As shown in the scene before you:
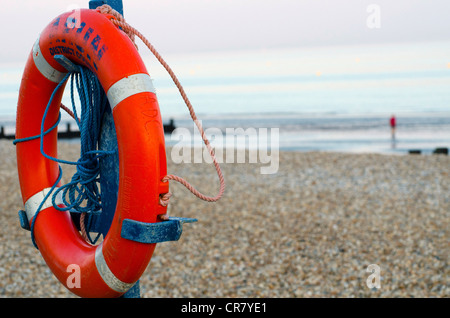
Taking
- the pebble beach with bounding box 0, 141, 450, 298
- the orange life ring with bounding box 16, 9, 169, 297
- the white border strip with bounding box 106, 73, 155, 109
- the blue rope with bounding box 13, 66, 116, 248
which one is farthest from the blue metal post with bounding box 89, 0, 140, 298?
the pebble beach with bounding box 0, 141, 450, 298

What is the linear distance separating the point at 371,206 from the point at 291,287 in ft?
10.4

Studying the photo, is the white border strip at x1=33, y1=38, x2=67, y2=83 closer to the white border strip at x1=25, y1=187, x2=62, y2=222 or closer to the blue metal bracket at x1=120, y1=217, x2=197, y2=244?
the white border strip at x1=25, y1=187, x2=62, y2=222

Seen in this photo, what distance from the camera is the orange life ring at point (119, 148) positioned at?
2229 mm

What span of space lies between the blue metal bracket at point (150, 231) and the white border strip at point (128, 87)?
55 cm

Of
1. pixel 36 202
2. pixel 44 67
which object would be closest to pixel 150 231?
pixel 36 202

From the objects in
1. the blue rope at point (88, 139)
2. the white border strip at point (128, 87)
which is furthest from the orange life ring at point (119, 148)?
the blue rope at point (88, 139)

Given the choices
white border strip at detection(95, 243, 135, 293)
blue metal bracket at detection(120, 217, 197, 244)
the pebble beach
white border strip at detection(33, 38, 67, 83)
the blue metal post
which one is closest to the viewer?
blue metal bracket at detection(120, 217, 197, 244)

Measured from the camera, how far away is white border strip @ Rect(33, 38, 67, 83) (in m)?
2.68

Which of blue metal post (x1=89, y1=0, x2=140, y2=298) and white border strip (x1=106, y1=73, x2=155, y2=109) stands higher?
white border strip (x1=106, y1=73, x2=155, y2=109)

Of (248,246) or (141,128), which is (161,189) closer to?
(141,128)

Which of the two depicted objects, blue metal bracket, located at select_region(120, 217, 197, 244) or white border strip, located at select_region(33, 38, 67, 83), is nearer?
blue metal bracket, located at select_region(120, 217, 197, 244)

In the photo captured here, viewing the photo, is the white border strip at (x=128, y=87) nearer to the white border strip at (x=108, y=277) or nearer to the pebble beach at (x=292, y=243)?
the white border strip at (x=108, y=277)

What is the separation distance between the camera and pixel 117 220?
7.57ft

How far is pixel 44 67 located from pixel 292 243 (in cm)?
427
